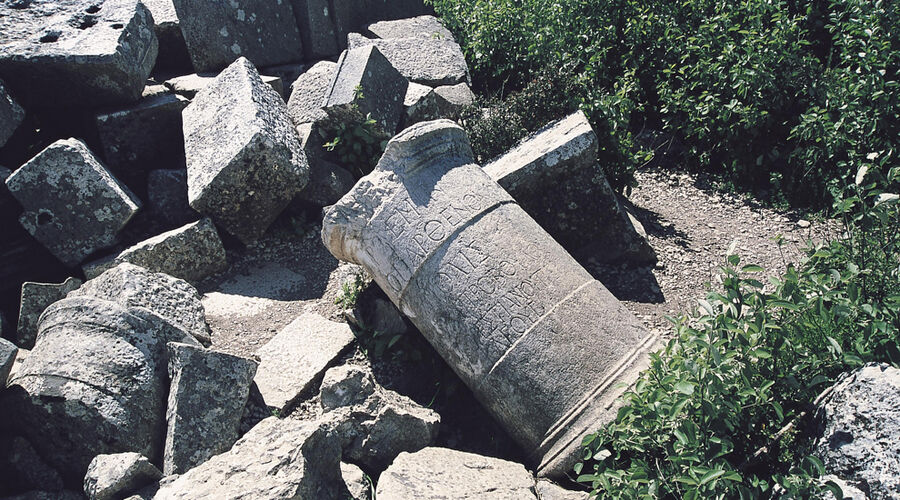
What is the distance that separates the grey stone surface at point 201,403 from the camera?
3582 millimetres

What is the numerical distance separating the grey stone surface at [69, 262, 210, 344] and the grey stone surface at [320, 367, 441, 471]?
117 centimetres

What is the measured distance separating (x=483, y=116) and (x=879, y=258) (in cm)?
371

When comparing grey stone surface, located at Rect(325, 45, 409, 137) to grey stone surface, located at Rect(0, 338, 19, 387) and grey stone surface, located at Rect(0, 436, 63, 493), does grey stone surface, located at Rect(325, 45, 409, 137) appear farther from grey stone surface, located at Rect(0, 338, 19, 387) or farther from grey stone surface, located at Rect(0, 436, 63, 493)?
grey stone surface, located at Rect(0, 436, 63, 493)

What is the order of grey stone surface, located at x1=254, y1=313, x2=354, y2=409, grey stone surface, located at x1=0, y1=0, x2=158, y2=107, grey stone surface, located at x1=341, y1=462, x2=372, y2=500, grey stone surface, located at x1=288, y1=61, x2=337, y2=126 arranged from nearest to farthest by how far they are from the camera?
grey stone surface, located at x1=341, y1=462, x2=372, y2=500 → grey stone surface, located at x1=254, y1=313, x2=354, y2=409 → grey stone surface, located at x1=0, y1=0, x2=158, y2=107 → grey stone surface, located at x1=288, y1=61, x2=337, y2=126

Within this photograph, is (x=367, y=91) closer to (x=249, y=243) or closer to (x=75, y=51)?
(x=249, y=243)

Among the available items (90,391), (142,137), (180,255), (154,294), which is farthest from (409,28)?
(90,391)

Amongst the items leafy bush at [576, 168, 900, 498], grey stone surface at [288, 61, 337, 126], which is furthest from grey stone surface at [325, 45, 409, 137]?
leafy bush at [576, 168, 900, 498]

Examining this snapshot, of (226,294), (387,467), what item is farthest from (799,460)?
(226,294)

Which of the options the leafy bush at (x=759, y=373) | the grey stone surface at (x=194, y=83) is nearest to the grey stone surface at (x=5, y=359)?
→ the leafy bush at (x=759, y=373)

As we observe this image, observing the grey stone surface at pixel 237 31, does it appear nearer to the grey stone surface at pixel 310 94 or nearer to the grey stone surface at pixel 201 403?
the grey stone surface at pixel 310 94

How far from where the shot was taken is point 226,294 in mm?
5270

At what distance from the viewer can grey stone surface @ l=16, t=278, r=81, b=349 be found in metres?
4.62

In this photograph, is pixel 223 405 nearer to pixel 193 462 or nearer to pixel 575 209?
pixel 193 462

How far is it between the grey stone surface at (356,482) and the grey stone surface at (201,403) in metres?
0.68
